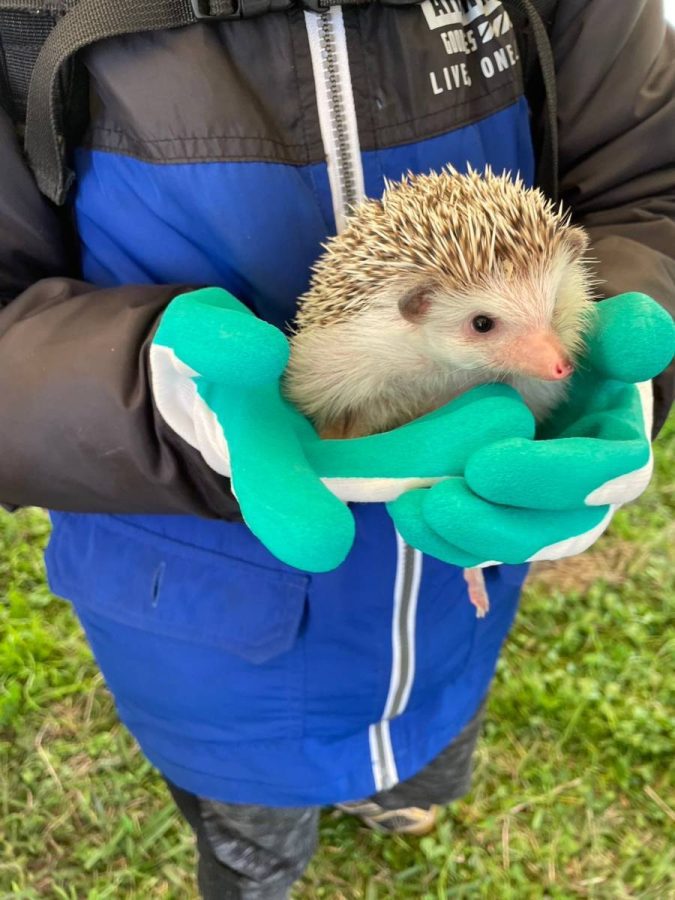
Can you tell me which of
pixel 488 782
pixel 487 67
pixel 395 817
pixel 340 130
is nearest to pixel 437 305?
pixel 340 130

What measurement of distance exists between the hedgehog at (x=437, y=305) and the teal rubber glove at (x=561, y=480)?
67mm

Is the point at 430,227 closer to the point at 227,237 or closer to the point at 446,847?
the point at 227,237

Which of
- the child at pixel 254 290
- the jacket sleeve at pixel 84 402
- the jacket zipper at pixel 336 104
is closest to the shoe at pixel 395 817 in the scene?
the child at pixel 254 290

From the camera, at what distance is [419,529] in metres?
0.76

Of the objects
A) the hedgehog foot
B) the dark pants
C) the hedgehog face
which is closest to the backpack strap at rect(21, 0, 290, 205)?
the hedgehog face


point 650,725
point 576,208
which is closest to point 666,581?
point 650,725

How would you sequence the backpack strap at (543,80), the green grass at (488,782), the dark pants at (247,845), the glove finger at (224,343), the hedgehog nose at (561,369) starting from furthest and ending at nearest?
the green grass at (488,782) < the dark pants at (247,845) < the backpack strap at (543,80) < the hedgehog nose at (561,369) < the glove finger at (224,343)

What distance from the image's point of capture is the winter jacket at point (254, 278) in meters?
0.90

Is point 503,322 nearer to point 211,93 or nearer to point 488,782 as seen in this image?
point 211,93

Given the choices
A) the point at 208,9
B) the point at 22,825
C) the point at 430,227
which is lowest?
the point at 22,825

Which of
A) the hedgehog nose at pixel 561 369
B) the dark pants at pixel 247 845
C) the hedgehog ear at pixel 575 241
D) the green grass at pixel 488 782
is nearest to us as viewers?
the hedgehog nose at pixel 561 369

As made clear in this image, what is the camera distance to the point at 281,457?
29.7 inches

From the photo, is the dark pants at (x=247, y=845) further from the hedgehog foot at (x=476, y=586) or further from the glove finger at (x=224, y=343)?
the glove finger at (x=224, y=343)

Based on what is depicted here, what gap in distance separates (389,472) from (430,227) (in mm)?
283
